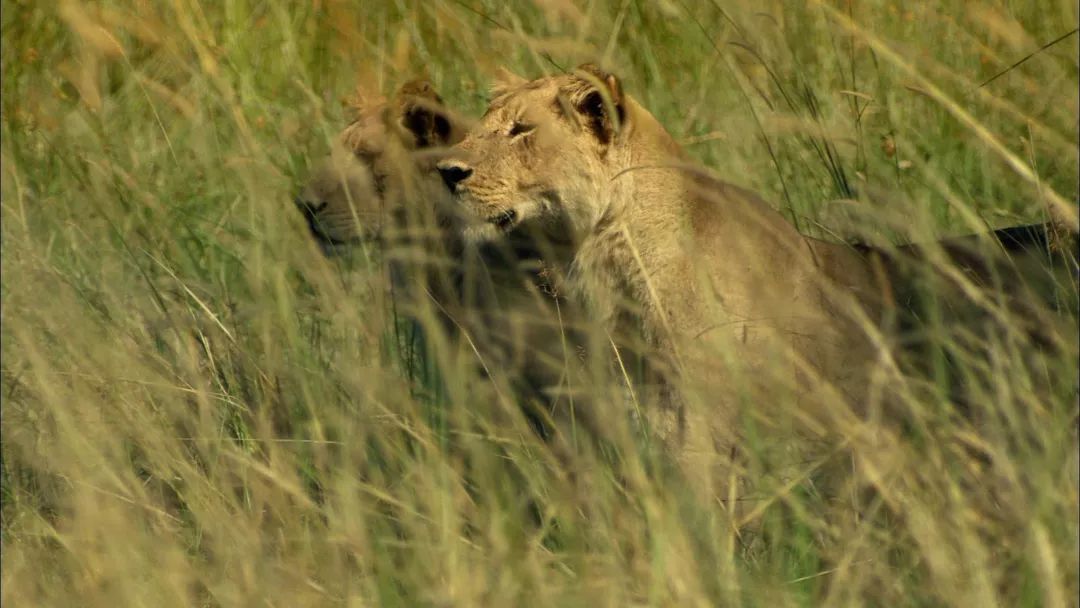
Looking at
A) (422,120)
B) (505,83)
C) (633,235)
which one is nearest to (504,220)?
(633,235)

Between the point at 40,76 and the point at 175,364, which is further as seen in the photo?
the point at 40,76

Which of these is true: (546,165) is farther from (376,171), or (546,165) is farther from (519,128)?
(376,171)

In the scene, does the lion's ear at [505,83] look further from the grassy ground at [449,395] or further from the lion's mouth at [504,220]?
the lion's mouth at [504,220]

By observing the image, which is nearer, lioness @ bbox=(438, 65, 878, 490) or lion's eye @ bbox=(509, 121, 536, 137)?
lioness @ bbox=(438, 65, 878, 490)

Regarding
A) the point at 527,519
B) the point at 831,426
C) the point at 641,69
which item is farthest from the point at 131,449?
the point at 641,69

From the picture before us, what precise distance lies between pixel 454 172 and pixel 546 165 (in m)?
0.20

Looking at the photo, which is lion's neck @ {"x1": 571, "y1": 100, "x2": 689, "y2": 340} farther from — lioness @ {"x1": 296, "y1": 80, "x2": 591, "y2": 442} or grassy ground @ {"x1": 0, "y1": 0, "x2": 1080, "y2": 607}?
grassy ground @ {"x1": 0, "y1": 0, "x2": 1080, "y2": 607}

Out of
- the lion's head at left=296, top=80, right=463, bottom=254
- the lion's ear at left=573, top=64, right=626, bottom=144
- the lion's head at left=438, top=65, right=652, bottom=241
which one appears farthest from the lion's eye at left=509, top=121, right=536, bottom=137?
the lion's head at left=296, top=80, right=463, bottom=254

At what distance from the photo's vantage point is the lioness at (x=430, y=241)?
144 inches

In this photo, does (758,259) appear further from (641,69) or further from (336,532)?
(641,69)

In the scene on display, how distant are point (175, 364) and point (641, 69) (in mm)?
2044

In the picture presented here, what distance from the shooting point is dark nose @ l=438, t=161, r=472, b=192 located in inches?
138

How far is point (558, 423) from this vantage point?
11.0 feet

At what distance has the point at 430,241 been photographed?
4004mm
